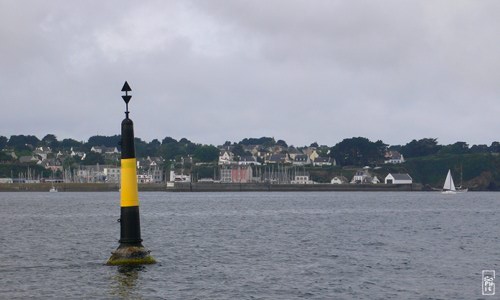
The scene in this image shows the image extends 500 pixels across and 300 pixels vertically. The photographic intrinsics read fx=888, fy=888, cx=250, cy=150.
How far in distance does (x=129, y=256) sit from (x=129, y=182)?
165 inches

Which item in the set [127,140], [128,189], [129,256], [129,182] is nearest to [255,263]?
[129,256]

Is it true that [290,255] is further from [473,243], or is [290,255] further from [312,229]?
[312,229]

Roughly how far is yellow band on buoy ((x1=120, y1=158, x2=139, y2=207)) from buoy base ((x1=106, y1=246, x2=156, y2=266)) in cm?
273

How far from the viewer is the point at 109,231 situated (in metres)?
70.9

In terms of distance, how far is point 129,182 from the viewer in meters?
36.9

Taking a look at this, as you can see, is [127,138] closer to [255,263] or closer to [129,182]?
[129,182]

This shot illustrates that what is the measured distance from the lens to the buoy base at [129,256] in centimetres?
3900

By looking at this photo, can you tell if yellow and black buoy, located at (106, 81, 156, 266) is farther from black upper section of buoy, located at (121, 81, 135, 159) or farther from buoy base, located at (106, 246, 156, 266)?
buoy base, located at (106, 246, 156, 266)

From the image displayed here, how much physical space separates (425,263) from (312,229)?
91.8 ft

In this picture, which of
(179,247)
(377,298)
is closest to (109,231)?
(179,247)

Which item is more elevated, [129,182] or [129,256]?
[129,182]

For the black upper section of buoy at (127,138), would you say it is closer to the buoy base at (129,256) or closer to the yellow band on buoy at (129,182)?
the yellow band on buoy at (129,182)

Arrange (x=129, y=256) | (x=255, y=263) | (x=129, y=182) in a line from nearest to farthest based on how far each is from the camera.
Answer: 1. (x=129, y=182)
2. (x=129, y=256)
3. (x=255, y=263)

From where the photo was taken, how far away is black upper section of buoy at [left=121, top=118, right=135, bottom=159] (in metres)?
36.8
